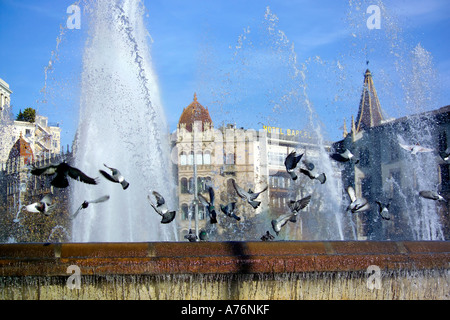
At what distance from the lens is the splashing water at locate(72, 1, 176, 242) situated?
2361cm

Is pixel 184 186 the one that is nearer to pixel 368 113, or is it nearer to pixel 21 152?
pixel 368 113

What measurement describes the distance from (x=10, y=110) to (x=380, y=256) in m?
40.3

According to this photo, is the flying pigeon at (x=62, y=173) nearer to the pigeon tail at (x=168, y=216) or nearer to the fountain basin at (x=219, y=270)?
the fountain basin at (x=219, y=270)

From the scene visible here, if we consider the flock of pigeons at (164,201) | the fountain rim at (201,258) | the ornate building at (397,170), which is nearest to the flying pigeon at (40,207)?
the flock of pigeons at (164,201)

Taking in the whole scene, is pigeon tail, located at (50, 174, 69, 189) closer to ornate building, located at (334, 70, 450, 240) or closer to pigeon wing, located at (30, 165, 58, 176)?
pigeon wing, located at (30, 165, 58, 176)

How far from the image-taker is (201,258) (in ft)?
23.3

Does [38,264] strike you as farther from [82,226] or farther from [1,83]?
[1,83]

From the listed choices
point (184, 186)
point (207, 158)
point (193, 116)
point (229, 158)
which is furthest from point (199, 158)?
point (193, 116)

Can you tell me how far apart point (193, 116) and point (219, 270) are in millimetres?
63357

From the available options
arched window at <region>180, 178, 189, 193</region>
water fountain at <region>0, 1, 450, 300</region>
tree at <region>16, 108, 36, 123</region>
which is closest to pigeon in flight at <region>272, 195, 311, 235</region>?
water fountain at <region>0, 1, 450, 300</region>

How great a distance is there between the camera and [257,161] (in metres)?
66.4

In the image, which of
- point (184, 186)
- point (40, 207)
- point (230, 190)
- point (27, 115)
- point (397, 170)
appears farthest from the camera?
point (27, 115)

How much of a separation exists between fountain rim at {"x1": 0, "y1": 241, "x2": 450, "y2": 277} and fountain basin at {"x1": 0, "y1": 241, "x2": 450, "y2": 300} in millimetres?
11

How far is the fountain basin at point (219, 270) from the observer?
6945 millimetres
